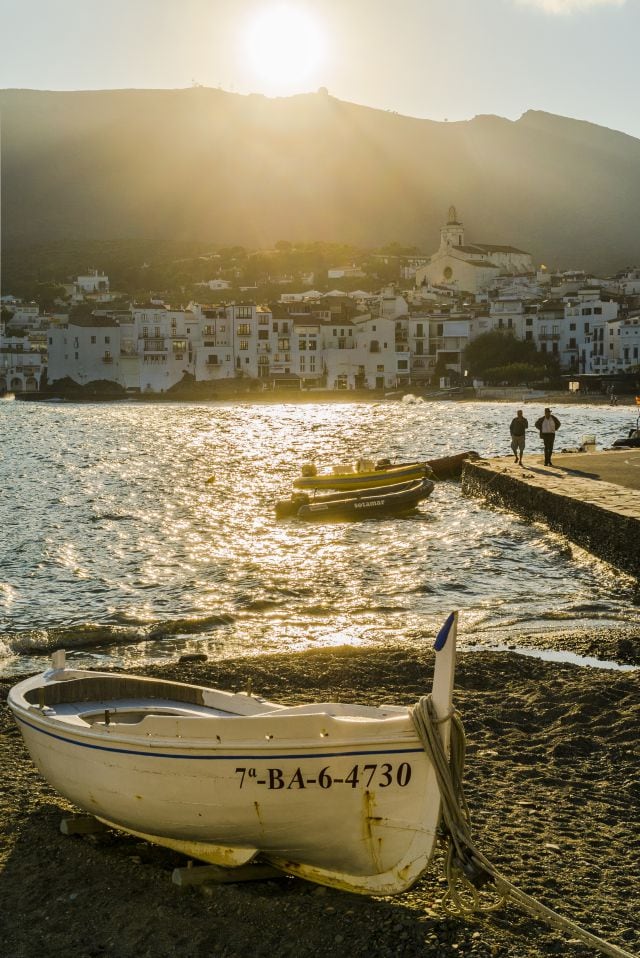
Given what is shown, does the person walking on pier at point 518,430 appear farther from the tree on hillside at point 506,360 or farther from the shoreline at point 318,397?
the tree on hillside at point 506,360

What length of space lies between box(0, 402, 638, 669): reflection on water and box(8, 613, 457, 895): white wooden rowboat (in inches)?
246

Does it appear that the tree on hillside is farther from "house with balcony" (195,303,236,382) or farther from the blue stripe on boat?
the blue stripe on boat

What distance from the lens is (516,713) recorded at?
372 inches

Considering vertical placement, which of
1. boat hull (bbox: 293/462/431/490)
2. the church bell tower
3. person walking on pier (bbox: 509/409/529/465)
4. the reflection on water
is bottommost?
the reflection on water

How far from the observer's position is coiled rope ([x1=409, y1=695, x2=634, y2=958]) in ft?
18.0

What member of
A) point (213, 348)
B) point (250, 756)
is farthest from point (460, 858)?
point (213, 348)

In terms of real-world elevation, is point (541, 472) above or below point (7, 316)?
below

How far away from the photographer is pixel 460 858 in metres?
5.83

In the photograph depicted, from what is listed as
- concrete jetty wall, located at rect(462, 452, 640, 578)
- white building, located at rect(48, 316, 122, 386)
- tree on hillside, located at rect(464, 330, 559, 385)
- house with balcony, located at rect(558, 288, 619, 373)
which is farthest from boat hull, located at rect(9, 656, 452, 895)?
white building, located at rect(48, 316, 122, 386)

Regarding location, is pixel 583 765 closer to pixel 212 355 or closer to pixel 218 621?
pixel 218 621

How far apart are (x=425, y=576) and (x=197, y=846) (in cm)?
1142

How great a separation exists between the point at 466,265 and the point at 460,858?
496ft

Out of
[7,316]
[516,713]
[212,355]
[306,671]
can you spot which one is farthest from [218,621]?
[7,316]

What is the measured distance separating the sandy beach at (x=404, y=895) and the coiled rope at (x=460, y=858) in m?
0.08
